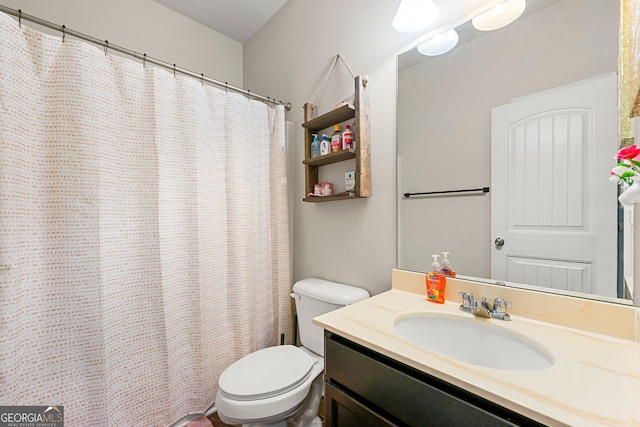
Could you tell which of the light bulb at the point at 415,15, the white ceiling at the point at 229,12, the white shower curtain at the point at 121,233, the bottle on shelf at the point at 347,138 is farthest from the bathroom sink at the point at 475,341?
the white ceiling at the point at 229,12

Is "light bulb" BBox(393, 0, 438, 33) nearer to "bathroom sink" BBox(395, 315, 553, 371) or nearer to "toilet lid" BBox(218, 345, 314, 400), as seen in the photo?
"bathroom sink" BBox(395, 315, 553, 371)

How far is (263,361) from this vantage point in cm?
131

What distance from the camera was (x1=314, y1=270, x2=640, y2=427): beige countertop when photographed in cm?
53

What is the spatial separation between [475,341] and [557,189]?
58cm

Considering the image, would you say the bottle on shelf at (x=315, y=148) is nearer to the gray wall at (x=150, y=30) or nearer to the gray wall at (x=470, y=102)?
the gray wall at (x=470, y=102)

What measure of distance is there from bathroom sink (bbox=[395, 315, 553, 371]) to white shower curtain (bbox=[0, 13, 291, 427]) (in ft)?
3.40

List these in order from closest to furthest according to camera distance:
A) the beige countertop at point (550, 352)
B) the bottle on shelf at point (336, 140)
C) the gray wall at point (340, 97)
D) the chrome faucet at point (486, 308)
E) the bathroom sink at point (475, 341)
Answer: the beige countertop at point (550, 352) < the bathroom sink at point (475, 341) < the chrome faucet at point (486, 308) < the gray wall at point (340, 97) < the bottle on shelf at point (336, 140)

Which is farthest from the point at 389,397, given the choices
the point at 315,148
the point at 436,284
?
the point at 315,148

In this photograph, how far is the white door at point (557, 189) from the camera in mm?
827

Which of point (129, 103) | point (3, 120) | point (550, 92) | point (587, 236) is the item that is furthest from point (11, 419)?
point (550, 92)

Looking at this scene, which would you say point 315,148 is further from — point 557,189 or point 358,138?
point 557,189

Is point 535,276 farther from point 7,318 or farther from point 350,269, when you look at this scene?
point 7,318

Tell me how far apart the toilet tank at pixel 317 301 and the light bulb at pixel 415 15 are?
4.14ft

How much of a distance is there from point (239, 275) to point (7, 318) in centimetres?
90
